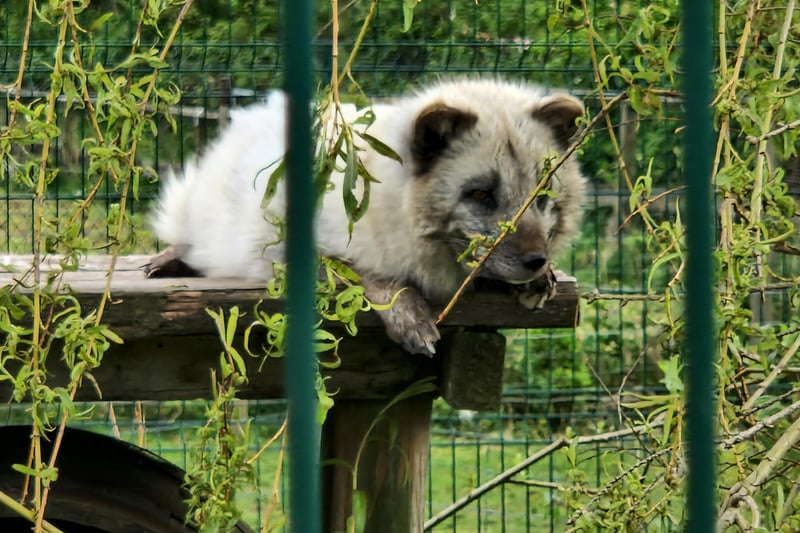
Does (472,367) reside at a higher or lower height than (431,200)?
lower

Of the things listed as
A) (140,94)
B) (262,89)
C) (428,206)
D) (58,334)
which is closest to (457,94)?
(428,206)

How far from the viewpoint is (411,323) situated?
121 inches

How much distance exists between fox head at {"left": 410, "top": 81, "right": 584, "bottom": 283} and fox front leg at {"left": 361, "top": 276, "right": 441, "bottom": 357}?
28 centimetres

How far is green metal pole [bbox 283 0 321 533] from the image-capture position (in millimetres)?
1130

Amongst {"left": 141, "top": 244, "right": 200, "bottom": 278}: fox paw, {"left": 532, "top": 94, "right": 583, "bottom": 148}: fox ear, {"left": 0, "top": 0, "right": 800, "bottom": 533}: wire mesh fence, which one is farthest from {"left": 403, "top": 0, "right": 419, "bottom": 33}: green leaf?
{"left": 0, "top": 0, "right": 800, "bottom": 533}: wire mesh fence

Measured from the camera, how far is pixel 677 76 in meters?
2.86

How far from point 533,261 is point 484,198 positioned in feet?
1.17

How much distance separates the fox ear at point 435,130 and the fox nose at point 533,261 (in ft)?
1.72

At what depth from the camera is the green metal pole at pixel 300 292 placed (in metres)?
1.13

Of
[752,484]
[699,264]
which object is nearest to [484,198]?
[752,484]

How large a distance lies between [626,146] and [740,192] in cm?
469

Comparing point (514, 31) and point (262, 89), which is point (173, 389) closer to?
point (262, 89)

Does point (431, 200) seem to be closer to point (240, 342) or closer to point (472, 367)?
point (472, 367)

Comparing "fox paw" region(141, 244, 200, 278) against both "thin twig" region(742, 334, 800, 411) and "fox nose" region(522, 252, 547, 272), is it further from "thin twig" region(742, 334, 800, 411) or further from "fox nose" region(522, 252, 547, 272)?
"thin twig" region(742, 334, 800, 411)
